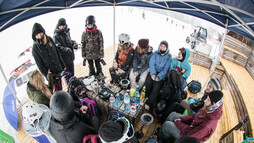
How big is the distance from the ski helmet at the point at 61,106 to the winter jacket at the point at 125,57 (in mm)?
2276

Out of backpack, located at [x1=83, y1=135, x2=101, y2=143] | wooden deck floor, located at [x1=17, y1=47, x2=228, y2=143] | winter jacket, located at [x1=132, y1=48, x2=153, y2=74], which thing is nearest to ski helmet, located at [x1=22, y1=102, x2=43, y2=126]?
backpack, located at [x1=83, y1=135, x2=101, y2=143]

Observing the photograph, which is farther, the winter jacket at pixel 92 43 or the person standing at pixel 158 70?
the winter jacket at pixel 92 43

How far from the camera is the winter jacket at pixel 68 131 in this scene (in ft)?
5.11

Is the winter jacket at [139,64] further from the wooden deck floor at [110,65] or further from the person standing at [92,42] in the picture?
the wooden deck floor at [110,65]

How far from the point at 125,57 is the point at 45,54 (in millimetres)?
1919

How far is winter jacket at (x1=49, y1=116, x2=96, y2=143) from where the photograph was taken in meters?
1.56

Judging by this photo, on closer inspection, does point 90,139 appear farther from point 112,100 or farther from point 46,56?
point 46,56

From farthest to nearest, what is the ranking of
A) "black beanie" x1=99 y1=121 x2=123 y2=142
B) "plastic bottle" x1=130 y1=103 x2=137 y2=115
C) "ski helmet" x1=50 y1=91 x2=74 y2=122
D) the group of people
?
1. "plastic bottle" x1=130 y1=103 x2=137 y2=115
2. the group of people
3. "ski helmet" x1=50 y1=91 x2=74 y2=122
4. "black beanie" x1=99 y1=121 x2=123 y2=142

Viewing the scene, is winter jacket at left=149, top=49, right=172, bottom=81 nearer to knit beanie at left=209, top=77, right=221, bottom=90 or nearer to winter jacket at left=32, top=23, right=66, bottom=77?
knit beanie at left=209, top=77, right=221, bottom=90

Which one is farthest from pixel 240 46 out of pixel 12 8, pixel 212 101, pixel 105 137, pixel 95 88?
pixel 12 8

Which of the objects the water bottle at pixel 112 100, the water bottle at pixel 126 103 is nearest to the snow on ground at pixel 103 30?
the water bottle at pixel 112 100

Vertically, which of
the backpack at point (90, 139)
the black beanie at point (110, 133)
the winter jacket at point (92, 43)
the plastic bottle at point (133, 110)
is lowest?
the plastic bottle at point (133, 110)

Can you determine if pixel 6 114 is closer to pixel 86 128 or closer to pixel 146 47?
pixel 86 128

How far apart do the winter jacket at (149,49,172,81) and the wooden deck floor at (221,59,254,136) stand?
76.2 inches
